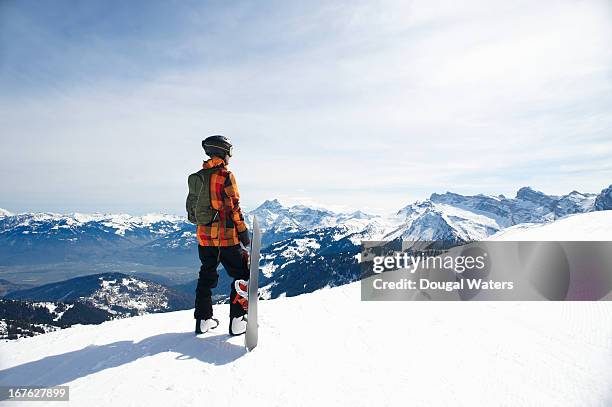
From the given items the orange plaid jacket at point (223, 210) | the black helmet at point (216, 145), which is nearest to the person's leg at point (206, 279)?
the orange plaid jacket at point (223, 210)

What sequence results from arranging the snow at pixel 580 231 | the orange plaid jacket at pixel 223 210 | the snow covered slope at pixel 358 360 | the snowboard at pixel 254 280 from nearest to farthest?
the snow covered slope at pixel 358 360 → the snowboard at pixel 254 280 → the orange plaid jacket at pixel 223 210 → the snow at pixel 580 231

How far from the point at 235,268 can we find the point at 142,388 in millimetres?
2725

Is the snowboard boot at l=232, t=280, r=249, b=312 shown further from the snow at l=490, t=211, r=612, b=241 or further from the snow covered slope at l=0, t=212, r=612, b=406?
the snow at l=490, t=211, r=612, b=241

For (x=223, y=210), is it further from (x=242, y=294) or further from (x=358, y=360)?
(x=358, y=360)

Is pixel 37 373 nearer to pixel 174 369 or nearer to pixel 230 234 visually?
pixel 174 369

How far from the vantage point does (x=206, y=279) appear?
7.20m

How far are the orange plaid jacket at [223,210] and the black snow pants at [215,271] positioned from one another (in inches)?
6.4

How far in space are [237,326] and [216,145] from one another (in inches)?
140

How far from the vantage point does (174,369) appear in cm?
533

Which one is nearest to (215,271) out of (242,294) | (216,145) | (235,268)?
(235,268)

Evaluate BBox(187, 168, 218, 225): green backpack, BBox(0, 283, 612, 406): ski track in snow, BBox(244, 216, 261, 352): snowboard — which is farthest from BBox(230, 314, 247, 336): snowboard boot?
BBox(187, 168, 218, 225): green backpack

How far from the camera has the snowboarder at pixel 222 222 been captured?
684cm

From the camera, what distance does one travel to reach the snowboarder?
6840 mm

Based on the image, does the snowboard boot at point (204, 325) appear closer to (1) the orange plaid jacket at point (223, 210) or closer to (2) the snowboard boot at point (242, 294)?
(2) the snowboard boot at point (242, 294)
